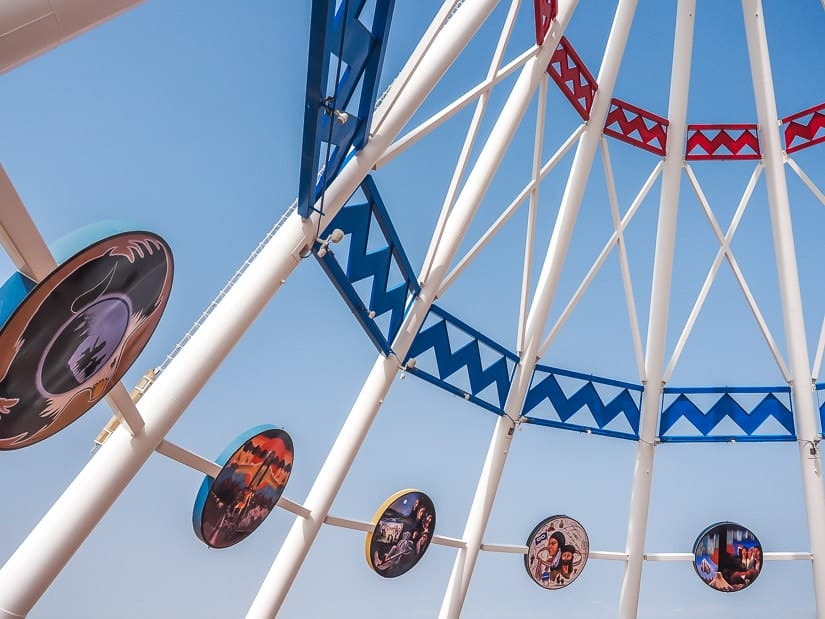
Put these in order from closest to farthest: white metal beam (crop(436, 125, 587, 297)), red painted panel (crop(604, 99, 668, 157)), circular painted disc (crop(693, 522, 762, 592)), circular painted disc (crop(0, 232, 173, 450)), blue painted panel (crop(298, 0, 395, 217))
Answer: circular painted disc (crop(0, 232, 173, 450)) < blue painted panel (crop(298, 0, 395, 217)) < white metal beam (crop(436, 125, 587, 297)) < red painted panel (crop(604, 99, 668, 157)) < circular painted disc (crop(693, 522, 762, 592))

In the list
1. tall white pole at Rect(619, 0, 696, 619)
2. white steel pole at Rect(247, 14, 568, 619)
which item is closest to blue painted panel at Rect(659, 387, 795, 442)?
tall white pole at Rect(619, 0, 696, 619)

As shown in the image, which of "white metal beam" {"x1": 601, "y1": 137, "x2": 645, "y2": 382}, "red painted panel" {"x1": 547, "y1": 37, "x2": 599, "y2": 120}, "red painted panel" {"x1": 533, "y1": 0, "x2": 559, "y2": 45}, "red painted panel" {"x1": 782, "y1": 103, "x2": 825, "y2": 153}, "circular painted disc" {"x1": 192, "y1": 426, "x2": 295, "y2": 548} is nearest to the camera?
"circular painted disc" {"x1": 192, "y1": 426, "x2": 295, "y2": 548}

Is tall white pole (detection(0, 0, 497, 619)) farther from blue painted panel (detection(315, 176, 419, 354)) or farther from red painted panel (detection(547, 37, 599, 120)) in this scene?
red painted panel (detection(547, 37, 599, 120))

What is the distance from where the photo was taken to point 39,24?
4031mm

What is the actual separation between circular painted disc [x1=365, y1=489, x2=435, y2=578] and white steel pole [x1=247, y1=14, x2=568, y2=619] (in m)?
2.45

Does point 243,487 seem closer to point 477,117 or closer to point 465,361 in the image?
point 465,361

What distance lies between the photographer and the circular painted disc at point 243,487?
10.1m

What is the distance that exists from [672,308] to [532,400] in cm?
1022

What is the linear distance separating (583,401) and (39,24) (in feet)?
56.9

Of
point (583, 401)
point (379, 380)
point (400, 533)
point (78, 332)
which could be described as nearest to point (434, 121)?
point (379, 380)

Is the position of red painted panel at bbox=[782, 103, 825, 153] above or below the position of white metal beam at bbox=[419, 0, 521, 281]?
above

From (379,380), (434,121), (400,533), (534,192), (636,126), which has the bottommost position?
(400,533)

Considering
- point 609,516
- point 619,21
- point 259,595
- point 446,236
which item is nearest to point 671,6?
point 619,21

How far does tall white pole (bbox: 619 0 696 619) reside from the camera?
1659 cm
